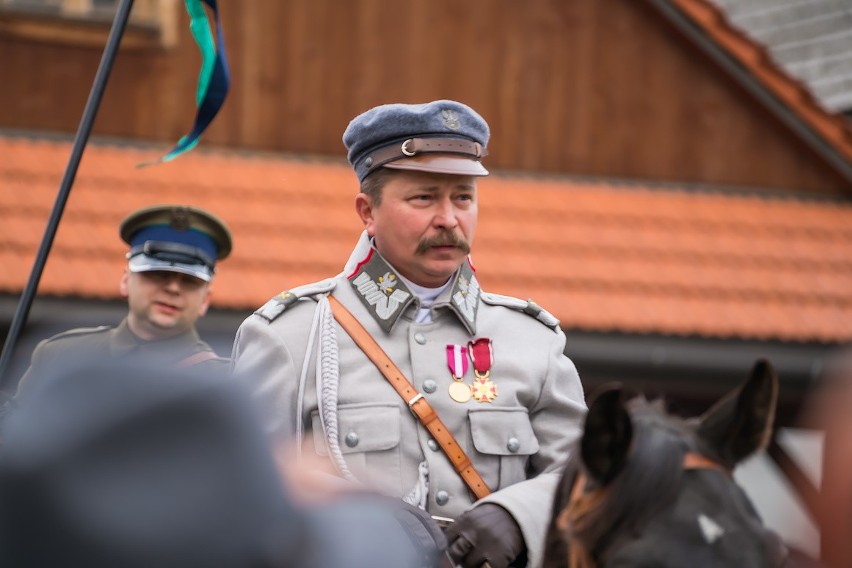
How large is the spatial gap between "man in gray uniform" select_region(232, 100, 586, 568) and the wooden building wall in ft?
20.0

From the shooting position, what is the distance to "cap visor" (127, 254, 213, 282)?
541 centimetres

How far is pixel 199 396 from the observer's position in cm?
153

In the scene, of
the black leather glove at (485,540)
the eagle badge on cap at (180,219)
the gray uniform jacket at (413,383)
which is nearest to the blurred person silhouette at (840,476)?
the gray uniform jacket at (413,383)

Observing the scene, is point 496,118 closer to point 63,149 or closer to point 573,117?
point 573,117

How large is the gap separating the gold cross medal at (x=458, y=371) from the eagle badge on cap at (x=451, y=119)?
496 mm

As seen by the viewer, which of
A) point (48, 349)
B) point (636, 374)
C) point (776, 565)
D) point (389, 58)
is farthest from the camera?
point (389, 58)

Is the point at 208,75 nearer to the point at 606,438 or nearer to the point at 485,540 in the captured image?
the point at 485,540

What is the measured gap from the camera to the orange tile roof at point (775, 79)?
33.5ft

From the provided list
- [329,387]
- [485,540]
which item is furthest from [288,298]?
[485,540]

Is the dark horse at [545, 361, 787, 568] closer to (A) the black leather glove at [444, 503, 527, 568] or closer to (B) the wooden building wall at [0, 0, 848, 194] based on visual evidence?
(A) the black leather glove at [444, 503, 527, 568]

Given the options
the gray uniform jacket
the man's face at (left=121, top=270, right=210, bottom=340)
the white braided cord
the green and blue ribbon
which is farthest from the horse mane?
the man's face at (left=121, top=270, right=210, bottom=340)

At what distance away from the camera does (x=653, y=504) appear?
2361 millimetres

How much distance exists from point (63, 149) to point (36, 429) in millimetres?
7789

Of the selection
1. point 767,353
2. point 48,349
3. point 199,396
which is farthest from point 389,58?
point 199,396
